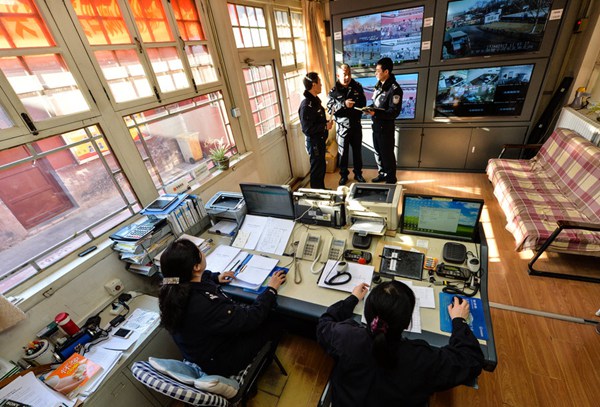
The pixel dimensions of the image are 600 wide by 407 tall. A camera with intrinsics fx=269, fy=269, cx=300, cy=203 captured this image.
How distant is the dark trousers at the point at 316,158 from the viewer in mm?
3658

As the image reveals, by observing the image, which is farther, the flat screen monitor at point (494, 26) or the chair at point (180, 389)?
the flat screen monitor at point (494, 26)

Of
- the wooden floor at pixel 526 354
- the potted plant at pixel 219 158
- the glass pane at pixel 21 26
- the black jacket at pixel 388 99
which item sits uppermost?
the glass pane at pixel 21 26

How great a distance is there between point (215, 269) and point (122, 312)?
0.70 metres

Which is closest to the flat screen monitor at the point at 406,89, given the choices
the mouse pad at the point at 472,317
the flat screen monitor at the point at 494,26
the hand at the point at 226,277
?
the flat screen monitor at the point at 494,26

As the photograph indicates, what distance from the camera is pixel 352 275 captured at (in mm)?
1638

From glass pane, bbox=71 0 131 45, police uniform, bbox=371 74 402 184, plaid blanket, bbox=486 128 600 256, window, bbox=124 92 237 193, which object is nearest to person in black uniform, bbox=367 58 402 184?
police uniform, bbox=371 74 402 184

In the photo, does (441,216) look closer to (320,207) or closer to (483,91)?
(320,207)

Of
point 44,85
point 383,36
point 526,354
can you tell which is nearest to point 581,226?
point 526,354

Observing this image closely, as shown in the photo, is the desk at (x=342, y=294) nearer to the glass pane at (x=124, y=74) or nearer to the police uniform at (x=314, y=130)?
the glass pane at (x=124, y=74)

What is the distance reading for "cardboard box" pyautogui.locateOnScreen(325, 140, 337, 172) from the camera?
4.63 meters

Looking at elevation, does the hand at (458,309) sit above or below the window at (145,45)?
below

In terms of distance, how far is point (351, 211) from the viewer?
1.86 metres

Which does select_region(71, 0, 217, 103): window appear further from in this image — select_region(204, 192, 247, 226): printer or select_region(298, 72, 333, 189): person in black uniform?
select_region(298, 72, 333, 189): person in black uniform

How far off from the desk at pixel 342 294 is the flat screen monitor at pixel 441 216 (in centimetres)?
6
